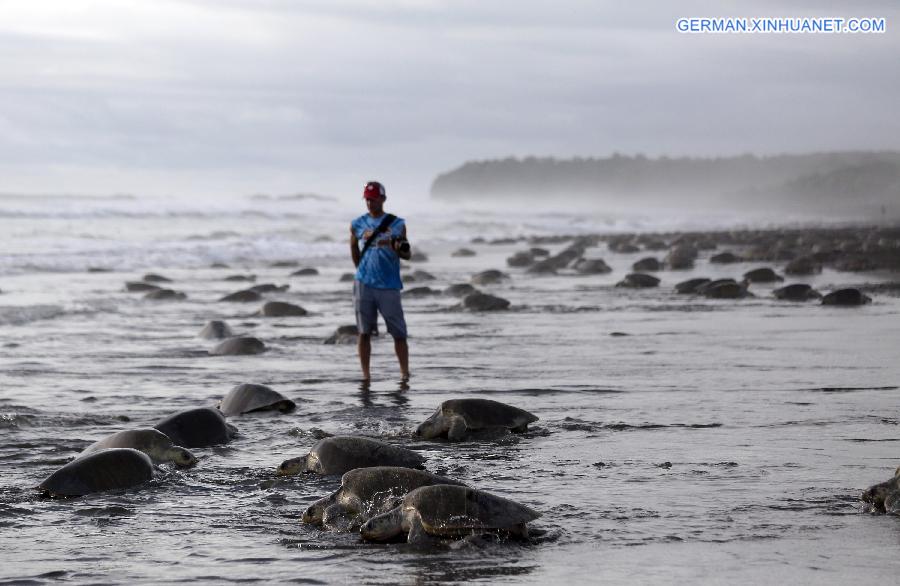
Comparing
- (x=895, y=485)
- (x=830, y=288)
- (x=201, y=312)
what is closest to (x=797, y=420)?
(x=895, y=485)

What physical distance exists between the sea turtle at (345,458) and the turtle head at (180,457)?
0.54 m

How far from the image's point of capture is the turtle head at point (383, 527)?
522 cm

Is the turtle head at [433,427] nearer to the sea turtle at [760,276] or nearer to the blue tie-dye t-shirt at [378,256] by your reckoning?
the blue tie-dye t-shirt at [378,256]

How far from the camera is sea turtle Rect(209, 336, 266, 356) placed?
39.5ft

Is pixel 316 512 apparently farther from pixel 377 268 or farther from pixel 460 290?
pixel 460 290

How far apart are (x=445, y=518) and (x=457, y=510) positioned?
0.20 feet

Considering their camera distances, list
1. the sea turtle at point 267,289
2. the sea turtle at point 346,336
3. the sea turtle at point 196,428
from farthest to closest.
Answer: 1. the sea turtle at point 267,289
2. the sea turtle at point 346,336
3. the sea turtle at point 196,428

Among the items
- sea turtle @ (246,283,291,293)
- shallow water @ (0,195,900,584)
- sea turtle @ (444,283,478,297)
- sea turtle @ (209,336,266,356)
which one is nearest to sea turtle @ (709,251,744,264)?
shallow water @ (0,195,900,584)

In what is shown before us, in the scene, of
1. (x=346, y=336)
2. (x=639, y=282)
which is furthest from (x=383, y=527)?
(x=639, y=282)

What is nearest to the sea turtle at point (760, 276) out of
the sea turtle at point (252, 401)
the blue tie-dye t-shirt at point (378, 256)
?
the blue tie-dye t-shirt at point (378, 256)

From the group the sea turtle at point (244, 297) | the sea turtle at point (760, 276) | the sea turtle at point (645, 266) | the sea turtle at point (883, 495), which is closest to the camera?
the sea turtle at point (883, 495)

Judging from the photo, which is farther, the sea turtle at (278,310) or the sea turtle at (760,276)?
the sea turtle at (760,276)

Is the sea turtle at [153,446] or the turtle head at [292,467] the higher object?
the sea turtle at [153,446]

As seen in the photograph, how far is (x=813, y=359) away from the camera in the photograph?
11.1 m
